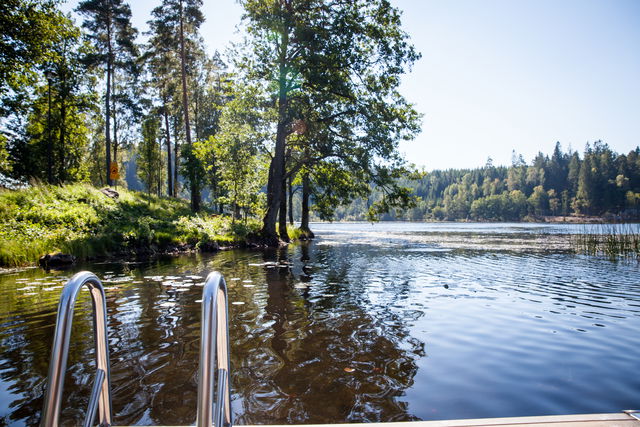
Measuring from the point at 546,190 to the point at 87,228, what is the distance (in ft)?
536

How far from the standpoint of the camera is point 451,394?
3.85 metres

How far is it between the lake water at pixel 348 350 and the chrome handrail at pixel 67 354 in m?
1.20

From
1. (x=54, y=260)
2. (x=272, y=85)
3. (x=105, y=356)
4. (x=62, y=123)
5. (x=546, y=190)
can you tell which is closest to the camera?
(x=105, y=356)

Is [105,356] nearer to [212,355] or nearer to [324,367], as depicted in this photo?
[212,355]

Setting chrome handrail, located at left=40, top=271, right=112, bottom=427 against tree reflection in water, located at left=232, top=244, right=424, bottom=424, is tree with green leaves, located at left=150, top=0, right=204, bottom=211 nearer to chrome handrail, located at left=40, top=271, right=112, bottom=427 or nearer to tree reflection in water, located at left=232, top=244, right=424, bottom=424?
tree reflection in water, located at left=232, top=244, right=424, bottom=424

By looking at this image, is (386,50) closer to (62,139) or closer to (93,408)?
(93,408)

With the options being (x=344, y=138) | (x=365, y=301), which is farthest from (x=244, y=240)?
(x=365, y=301)

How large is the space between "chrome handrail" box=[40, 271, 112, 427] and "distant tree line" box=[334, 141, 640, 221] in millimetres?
105018

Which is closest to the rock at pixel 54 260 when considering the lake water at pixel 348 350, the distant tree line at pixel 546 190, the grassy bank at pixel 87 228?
the grassy bank at pixel 87 228

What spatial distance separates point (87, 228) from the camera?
57.5 ft

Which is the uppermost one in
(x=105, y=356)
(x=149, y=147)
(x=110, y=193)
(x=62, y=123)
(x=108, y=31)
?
(x=108, y=31)

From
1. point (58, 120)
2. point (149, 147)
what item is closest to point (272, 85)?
point (58, 120)

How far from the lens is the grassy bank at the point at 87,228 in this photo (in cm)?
1495

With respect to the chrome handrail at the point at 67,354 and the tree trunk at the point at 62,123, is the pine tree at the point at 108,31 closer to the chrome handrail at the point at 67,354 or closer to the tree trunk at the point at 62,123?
the tree trunk at the point at 62,123
